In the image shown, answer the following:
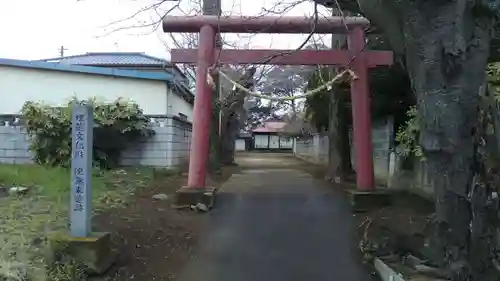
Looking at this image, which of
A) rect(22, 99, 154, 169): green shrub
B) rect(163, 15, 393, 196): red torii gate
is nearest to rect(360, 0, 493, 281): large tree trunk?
rect(163, 15, 393, 196): red torii gate

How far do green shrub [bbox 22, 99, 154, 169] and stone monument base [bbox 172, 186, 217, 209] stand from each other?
3572 mm

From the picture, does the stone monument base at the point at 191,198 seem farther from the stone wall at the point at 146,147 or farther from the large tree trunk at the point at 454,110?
the large tree trunk at the point at 454,110

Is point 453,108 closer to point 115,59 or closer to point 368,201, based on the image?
point 368,201

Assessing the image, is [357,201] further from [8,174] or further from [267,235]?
[8,174]

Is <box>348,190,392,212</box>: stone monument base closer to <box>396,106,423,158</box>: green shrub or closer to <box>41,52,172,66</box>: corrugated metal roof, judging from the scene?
<box>396,106,423,158</box>: green shrub

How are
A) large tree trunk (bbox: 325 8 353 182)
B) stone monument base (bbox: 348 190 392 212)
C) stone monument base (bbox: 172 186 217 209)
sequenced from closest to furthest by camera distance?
1. stone monument base (bbox: 348 190 392 212)
2. stone monument base (bbox: 172 186 217 209)
3. large tree trunk (bbox: 325 8 353 182)

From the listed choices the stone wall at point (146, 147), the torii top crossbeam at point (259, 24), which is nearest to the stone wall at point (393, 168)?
the torii top crossbeam at point (259, 24)

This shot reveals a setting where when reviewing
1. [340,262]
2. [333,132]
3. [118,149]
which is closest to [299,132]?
[333,132]

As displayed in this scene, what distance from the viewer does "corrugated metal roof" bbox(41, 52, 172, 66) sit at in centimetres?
2170

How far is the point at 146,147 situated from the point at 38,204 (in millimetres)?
5462

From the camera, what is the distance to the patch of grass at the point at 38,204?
599 cm

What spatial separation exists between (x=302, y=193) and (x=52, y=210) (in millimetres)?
6140

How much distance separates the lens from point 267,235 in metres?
8.40

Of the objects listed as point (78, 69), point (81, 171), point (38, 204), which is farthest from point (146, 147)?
point (81, 171)
